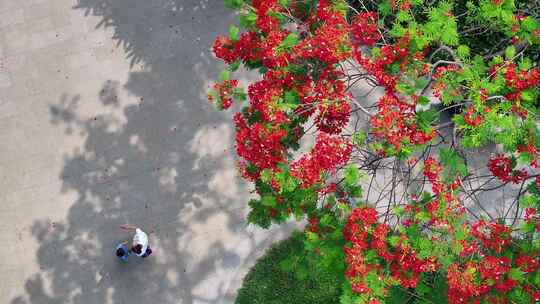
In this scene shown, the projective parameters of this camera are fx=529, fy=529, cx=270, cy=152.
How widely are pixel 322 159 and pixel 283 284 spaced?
15.7 ft

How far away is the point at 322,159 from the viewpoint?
6688mm

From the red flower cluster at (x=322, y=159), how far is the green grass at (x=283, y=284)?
13.1 ft

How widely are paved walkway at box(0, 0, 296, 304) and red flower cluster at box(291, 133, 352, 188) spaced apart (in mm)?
4436

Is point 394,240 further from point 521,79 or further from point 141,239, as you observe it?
point 141,239

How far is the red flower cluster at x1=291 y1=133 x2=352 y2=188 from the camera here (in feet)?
21.9

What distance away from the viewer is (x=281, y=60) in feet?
22.6

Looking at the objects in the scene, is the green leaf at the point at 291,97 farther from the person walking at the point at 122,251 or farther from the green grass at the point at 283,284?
the person walking at the point at 122,251

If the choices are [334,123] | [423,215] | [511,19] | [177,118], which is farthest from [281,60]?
[177,118]

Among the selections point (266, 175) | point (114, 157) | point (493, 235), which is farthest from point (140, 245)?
point (493, 235)

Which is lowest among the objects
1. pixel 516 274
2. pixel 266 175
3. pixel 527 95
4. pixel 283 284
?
pixel 516 274

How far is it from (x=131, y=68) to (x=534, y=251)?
9.07 meters

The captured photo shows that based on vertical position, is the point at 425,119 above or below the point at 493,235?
above

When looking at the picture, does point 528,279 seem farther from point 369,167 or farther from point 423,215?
point 369,167

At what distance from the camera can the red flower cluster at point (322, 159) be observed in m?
6.67
